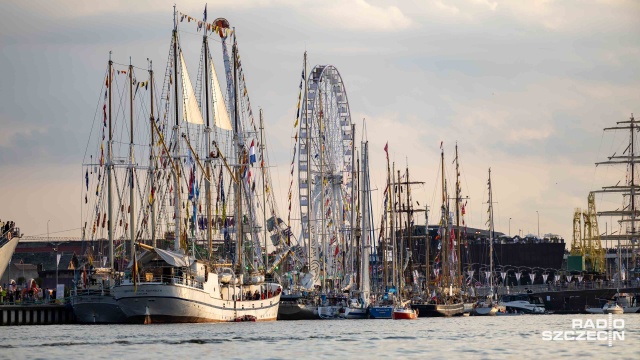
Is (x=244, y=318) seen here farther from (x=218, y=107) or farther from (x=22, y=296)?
(x=22, y=296)

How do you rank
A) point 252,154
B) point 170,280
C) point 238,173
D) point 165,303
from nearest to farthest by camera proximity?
point 165,303
point 170,280
point 252,154
point 238,173

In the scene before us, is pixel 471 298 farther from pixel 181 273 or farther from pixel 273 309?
pixel 181 273

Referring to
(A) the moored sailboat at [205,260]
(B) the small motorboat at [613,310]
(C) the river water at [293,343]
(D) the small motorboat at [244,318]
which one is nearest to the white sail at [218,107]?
(A) the moored sailboat at [205,260]

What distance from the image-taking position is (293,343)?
276ft

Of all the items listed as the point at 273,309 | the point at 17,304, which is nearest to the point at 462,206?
the point at 273,309

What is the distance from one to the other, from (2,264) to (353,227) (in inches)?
1651

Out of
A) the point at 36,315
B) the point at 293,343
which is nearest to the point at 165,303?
the point at 36,315

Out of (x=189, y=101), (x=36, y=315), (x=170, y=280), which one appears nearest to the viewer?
(x=170, y=280)

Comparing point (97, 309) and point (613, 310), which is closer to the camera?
point (97, 309)

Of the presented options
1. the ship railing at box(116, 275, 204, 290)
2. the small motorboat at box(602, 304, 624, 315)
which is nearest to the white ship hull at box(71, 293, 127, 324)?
the ship railing at box(116, 275, 204, 290)

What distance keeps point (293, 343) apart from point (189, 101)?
166 feet

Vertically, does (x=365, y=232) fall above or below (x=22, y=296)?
above

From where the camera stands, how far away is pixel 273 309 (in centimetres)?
13262

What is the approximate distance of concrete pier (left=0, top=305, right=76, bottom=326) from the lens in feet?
396
